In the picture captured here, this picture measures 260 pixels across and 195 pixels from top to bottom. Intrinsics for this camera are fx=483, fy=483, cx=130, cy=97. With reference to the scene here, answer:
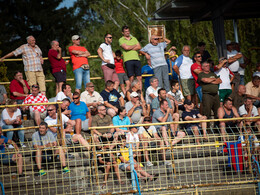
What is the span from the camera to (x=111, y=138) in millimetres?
10047

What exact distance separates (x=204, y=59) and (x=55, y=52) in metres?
4.32

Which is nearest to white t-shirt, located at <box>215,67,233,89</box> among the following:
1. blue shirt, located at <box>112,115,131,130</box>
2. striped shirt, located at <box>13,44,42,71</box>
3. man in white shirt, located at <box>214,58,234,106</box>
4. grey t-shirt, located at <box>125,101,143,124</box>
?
man in white shirt, located at <box>214,58,234,106</box>

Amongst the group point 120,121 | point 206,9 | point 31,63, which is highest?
point 206,9

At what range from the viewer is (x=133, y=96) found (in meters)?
12.2

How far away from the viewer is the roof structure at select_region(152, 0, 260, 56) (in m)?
13.8

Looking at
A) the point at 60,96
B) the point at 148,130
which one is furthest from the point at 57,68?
the point at 148,130

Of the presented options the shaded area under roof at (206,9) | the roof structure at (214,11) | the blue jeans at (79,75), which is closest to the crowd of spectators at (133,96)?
the blue jeans at (79,75)

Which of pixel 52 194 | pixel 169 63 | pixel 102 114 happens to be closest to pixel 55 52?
pixel 102 114

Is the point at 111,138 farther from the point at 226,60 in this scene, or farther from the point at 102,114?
the point at 226,60

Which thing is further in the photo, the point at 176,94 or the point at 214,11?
the point at 214,11

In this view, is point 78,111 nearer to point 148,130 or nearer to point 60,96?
point 60,96

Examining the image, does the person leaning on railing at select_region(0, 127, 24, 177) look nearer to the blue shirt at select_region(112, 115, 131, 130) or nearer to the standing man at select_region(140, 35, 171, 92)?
the blue shirt at select_region(112, 115, 131, 130)

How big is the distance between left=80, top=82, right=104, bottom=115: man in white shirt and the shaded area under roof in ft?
11.7

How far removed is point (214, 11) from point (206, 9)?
53 cm
